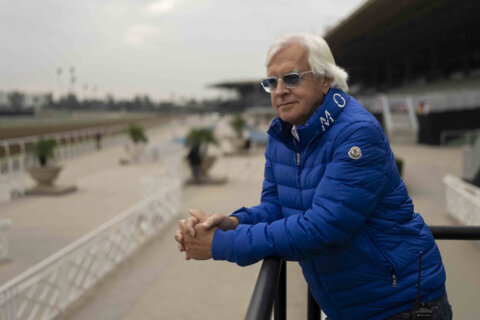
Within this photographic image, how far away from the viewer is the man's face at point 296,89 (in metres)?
1.48

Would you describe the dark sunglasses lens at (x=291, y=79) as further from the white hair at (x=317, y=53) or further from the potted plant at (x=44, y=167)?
the potted plant at (x=44, y=167)

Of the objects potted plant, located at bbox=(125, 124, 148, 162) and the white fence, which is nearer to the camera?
the white fence

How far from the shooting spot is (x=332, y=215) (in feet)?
4.23

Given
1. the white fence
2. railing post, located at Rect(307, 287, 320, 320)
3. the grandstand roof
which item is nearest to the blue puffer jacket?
railing post, located at Rect(307, 287, 320, 320)

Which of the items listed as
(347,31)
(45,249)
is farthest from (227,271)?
(347,31)

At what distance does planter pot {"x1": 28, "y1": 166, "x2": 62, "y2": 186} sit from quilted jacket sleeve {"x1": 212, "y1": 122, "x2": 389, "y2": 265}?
1234 centimetres

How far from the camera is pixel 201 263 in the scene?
6.27m

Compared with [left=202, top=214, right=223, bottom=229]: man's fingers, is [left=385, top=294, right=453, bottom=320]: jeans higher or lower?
lower

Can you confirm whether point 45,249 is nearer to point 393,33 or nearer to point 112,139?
point 112,139

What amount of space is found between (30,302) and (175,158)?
12237mm

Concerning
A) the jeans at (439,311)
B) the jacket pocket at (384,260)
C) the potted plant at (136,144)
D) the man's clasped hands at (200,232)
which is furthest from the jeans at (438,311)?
the potted plant at (136,144)

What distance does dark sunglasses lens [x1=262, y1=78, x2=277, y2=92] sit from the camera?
155cm

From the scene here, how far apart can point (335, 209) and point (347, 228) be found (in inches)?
2.8

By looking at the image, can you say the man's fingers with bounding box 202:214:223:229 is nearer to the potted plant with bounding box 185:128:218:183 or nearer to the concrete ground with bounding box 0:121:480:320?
the concrete ground with bounding box 0:121:480:320
